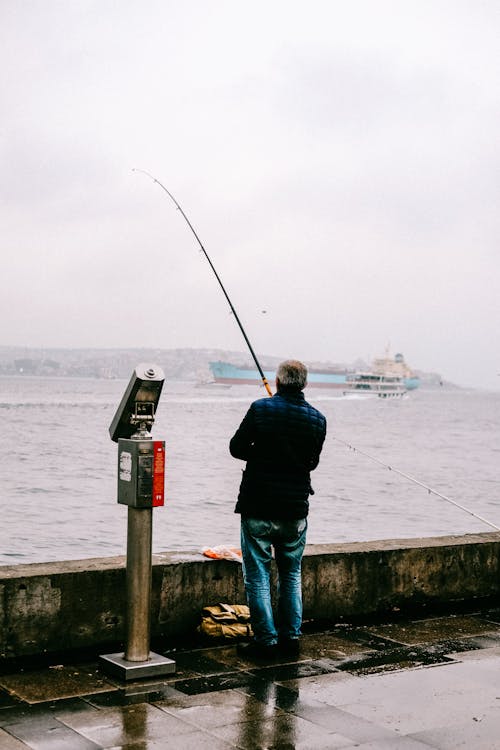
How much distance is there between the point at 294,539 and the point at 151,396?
3.71 ft

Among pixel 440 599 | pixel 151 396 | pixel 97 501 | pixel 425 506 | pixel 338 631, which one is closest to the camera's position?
pixel 151 396

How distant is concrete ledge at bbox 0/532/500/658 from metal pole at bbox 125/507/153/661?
41 cm

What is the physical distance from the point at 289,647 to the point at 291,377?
1.41 m

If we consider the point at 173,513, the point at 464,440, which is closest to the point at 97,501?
the point at 173,513

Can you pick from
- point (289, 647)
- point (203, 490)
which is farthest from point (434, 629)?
point (203, 490)

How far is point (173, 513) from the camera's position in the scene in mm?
27594

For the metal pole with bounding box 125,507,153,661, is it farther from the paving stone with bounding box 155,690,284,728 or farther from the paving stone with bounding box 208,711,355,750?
the paving stone with bounding box 208,711,355,750

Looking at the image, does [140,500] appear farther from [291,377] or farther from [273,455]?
[291,377]

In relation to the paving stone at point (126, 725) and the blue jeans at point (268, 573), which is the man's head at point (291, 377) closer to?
the blue jeans at point (268, 573)

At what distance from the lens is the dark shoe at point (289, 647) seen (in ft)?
17.6

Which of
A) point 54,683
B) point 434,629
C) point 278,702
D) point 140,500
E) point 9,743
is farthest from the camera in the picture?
point 434,629

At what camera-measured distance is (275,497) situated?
5.35m

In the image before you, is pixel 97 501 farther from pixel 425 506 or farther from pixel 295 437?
pixel 295 437

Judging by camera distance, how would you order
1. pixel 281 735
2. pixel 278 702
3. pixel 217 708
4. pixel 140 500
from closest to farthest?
pixel 281 735 → pixel 217 708 → pixel 278 702 → pixel 140 500
